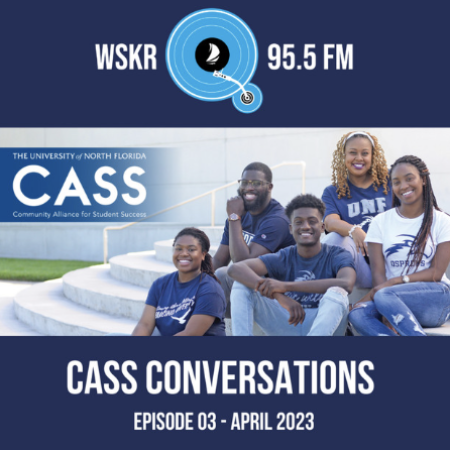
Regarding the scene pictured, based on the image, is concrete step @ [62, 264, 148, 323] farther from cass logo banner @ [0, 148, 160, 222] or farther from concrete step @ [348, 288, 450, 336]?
concrete step @ [348, 288, 450, 336]

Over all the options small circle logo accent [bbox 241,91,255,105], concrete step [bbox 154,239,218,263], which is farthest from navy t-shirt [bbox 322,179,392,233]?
concrete step [bbox 154,239,218,263]

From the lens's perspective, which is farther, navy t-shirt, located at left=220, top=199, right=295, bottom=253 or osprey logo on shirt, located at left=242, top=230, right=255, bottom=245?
osprey logo on shirt, located at left=242, top=230, right=255, bottom=245

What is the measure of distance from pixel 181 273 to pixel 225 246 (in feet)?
2.61

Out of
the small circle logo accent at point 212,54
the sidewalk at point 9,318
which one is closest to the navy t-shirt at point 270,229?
the small circle logo accent at point 212,54

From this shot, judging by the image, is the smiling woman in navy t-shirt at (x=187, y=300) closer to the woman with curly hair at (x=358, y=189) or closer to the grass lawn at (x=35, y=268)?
the woman with curly hair at (x=358, y=189)

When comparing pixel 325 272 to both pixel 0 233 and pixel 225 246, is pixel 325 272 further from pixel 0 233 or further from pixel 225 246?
pixel 0 233

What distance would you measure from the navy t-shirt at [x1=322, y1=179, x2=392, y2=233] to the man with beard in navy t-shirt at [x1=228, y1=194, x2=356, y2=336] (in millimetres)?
495

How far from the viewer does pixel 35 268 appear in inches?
421

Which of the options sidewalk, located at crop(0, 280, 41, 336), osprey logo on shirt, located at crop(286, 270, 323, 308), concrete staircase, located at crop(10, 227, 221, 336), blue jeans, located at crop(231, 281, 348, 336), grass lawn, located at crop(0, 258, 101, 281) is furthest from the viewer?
grass lawn, located at crop(0, 258, 101, 281)

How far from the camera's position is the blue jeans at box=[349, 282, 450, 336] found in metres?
3.33

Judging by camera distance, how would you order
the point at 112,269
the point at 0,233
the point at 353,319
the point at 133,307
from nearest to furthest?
the point at 353,319
the point at 133,307
the point at 112,269
the point at 0,233

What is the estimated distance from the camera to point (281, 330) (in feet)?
11.5

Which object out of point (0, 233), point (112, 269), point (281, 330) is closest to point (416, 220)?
point (281, 330)

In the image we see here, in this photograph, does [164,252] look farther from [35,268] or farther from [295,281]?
[35,268]
